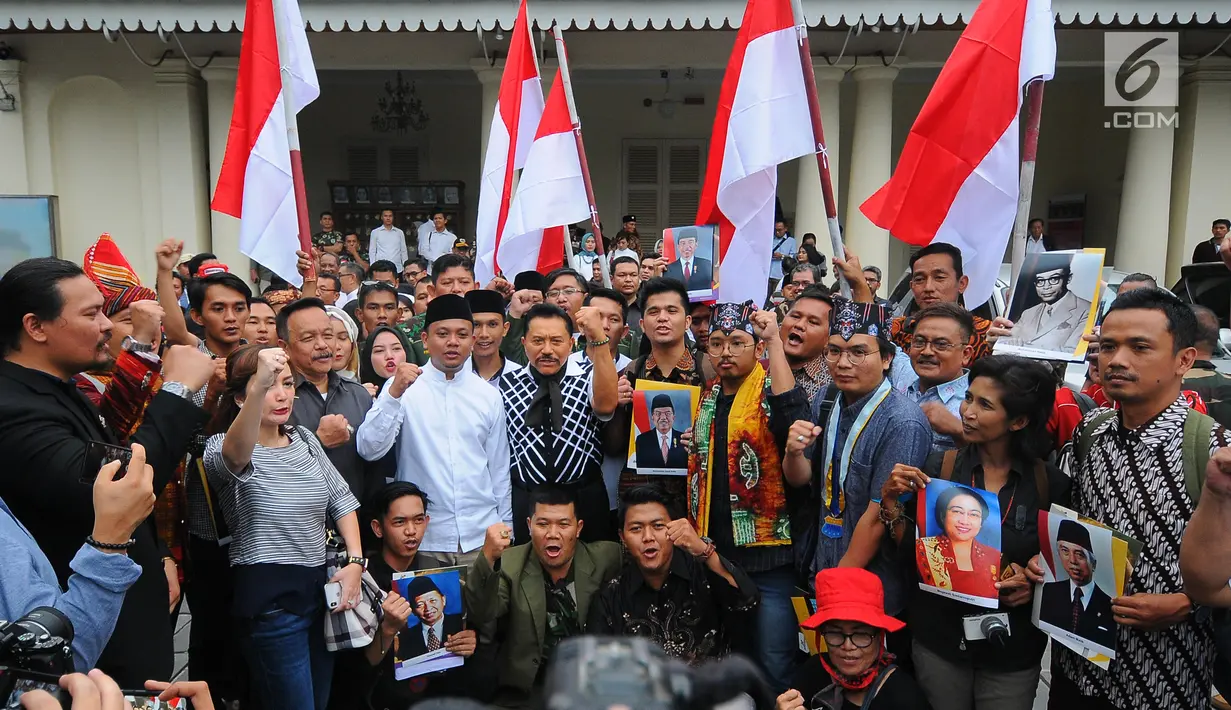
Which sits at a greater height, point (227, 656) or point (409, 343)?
point (409, 343)

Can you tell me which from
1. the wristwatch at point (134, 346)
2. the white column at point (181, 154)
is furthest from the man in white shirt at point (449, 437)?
the white column at point (181, 154)

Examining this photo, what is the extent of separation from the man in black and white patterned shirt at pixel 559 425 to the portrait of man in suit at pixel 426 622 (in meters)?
0.55

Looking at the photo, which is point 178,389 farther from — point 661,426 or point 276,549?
point 661,426

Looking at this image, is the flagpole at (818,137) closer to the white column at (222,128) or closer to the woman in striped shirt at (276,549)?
the woman in striped shirt at (276,549)

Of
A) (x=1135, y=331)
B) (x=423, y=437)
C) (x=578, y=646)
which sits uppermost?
(x=1135, y=331)

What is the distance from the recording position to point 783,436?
11.3 ft

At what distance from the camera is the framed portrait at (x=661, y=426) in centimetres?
371

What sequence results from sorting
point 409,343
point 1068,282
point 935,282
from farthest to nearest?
point 409,343 → point 935,282 → point 1068,282

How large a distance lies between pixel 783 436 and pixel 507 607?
1251 mm

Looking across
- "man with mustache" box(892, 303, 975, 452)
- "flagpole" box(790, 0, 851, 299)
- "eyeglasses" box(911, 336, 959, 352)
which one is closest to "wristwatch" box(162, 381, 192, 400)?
"man with mustache" box(892, 303, 975, 452)

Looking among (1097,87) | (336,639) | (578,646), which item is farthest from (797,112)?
(1097,87)

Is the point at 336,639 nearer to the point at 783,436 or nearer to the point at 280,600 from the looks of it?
the point at 280,600

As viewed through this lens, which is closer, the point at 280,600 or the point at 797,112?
the point at 280,600

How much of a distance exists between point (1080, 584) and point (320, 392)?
2903 mm
